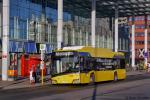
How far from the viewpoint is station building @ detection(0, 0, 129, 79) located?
49906mm

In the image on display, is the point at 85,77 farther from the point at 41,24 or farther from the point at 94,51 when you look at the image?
the point at 41,24

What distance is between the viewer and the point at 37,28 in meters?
55.6

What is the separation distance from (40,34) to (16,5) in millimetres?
6330

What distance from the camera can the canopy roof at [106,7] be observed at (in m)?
64.5

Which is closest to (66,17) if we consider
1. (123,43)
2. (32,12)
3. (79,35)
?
(79,35)

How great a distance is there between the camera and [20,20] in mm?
51719

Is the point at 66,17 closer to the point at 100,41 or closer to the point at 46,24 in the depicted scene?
the point at 46,24

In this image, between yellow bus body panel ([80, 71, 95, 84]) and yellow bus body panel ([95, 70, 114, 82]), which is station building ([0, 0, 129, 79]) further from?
yellow bus body panel ([80, 71, 95, 84])

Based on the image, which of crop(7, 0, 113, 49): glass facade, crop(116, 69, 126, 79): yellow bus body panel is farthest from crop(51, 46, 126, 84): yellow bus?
crop(7, 0, 113, 49): glass facade

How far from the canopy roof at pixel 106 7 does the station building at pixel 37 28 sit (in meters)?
0.57

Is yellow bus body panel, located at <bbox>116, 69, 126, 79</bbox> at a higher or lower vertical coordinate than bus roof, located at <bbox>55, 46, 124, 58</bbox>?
lower

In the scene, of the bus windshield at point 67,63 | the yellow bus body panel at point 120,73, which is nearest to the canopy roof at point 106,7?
the yellow bus body panel at point 120,73

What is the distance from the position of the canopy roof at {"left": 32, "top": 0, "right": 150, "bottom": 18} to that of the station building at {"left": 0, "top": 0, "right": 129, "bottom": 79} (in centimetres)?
57

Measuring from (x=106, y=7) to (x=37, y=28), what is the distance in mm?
17305
